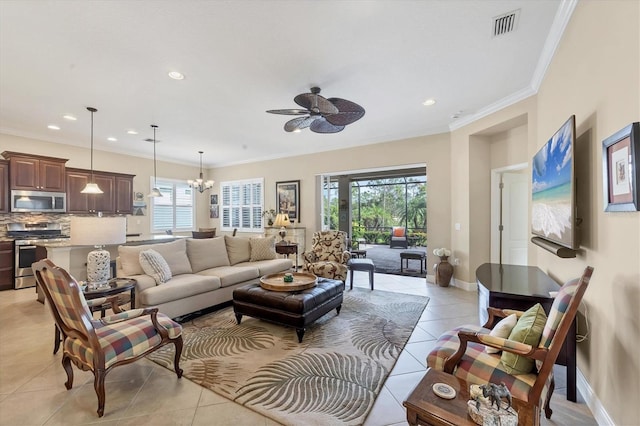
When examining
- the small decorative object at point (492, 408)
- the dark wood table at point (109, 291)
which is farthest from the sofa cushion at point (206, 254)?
the small decorative object at point (492, 408)

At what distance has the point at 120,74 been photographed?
3271 millimetres

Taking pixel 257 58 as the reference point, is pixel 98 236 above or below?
below

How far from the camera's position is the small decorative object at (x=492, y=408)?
1102 millimetres

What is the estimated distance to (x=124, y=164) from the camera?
277 inches

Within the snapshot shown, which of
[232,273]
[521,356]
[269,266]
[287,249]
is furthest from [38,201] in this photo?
[521,356]

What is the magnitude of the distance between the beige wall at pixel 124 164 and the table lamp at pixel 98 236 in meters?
4.84

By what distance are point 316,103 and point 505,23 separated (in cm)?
183

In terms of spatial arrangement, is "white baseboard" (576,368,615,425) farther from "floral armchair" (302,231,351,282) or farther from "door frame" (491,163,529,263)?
"floral armchair" (302,231,351,282)

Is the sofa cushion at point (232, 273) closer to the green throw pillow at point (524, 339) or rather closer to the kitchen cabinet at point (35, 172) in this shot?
the green throw pillow at point (524, 339)

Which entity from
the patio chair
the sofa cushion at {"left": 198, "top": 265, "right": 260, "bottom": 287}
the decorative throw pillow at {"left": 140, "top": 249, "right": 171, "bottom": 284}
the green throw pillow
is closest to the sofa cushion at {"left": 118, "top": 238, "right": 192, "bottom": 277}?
the decorative throw pillow at {"left": 140, "top": 249, "right": 171, "bottom": 284}

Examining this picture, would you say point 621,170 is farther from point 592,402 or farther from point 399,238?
point 399,238

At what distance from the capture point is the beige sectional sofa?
10.9 ft

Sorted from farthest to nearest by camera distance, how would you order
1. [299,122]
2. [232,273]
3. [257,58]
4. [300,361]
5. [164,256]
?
[232,273]
[164,256]
[299,122]
[257,58]
[300,361]

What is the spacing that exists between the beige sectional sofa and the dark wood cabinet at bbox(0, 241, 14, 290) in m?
3.29
